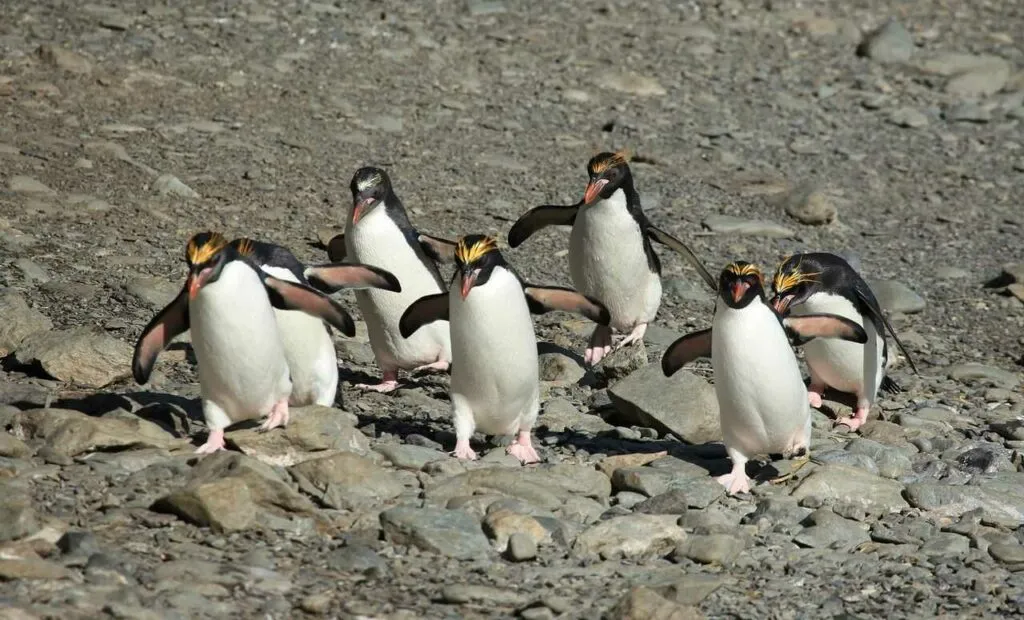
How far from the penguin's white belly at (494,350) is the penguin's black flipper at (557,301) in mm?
222

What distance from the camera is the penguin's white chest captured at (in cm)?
562

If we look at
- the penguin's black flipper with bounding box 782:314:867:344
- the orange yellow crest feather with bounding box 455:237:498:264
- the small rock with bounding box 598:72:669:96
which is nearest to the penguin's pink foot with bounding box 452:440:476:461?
the orange yellow crest feather with bounding box 455:237:498:264

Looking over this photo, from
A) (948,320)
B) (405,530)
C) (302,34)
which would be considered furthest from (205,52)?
(405,530)

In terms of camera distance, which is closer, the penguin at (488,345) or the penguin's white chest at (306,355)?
the penguin at (488,345)

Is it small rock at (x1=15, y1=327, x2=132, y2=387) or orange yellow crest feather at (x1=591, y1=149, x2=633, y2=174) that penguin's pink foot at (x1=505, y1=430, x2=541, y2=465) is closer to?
small rock at (x1=15, y1=327, x2=132, y2=387)

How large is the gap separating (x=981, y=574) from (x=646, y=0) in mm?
8918

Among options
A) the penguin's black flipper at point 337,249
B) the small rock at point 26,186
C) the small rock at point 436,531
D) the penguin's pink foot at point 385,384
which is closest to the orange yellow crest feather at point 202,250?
the small rock at point 436,531

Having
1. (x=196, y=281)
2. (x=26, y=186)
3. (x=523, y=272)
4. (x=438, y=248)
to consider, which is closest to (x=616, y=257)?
(x=438, y=248)

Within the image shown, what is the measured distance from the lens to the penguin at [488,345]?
5.36 meters

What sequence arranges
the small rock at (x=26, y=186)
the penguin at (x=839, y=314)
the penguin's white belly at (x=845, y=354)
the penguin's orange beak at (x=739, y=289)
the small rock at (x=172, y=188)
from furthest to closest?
the small rock at (x=172, y=188), the small rock at (x=26, y=186), the penguin's white belly at (x=845, y=354), the penguin at (x=839, y=314), the penguin's orange beak at (x=739, y=289)

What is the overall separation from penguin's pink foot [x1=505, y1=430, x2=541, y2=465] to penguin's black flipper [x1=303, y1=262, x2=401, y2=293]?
2.39 feet

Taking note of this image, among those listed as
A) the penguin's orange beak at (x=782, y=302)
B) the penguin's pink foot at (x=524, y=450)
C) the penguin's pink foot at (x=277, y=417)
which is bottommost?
the penguin's pink foot at (x=524, y=450)

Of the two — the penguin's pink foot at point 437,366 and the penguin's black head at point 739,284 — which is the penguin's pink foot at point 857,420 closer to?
the penguin's black head at point 739,284

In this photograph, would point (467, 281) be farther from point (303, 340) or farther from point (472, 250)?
point (303, 340)
